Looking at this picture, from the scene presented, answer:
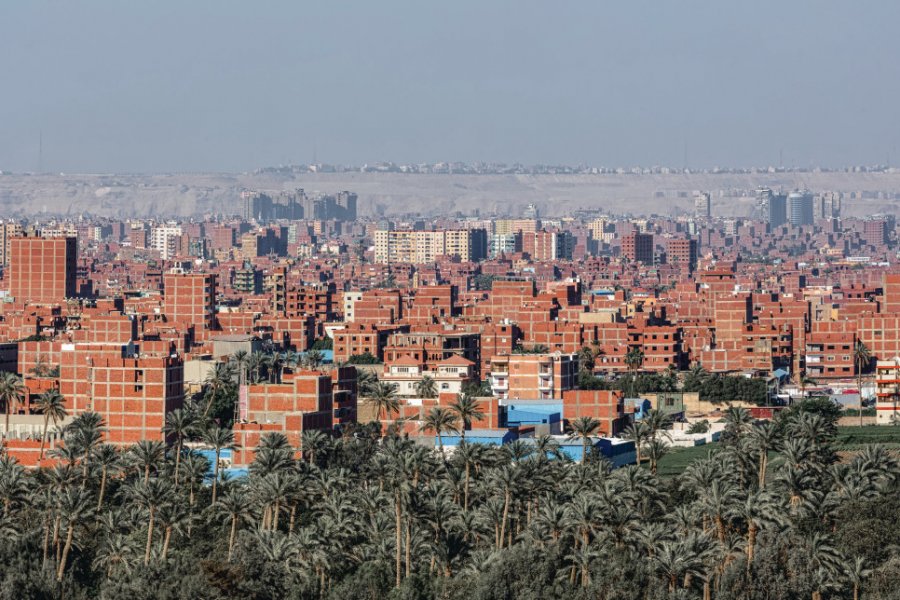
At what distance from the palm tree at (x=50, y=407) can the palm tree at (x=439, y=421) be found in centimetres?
1246

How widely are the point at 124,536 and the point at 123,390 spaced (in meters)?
27.3

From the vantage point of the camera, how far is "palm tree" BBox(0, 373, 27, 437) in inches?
3455

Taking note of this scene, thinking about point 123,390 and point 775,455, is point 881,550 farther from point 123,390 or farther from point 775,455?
point 123,390

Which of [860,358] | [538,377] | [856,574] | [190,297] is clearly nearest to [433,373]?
[538,377]

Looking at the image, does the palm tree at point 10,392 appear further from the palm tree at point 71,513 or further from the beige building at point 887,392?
the beige building at point 887,392

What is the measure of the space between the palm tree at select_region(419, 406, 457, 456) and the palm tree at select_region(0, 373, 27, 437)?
14442 mm

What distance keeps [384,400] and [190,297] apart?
68753 mm

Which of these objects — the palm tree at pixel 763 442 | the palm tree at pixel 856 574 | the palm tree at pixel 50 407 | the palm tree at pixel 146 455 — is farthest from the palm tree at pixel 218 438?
the palm tree at pixel 856 574

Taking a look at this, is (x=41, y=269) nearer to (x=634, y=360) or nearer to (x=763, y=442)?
(x=634, y=360)

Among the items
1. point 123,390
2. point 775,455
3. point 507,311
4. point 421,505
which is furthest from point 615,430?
point 507,311

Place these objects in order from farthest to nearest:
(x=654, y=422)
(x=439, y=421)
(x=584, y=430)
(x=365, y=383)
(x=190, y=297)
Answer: (x=190, y=297), (x=365, y=383), (x=654, y=422), (x=439, y=421), (x=584, y=430)

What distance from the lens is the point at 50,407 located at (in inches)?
3342

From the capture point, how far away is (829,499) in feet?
213

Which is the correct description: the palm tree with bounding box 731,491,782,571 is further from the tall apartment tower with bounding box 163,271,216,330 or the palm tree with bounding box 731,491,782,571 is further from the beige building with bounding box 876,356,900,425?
the tall apartment tower with bounding box 163,271,216,330
